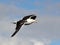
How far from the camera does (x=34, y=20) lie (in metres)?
24.8

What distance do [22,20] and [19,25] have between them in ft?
2.72

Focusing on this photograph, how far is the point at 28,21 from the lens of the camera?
77.2 ft

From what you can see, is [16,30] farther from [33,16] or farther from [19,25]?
[33,16]

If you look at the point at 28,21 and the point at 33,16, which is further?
the point at 33,16

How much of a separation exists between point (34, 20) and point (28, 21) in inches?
58.0

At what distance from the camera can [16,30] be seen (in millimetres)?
22922

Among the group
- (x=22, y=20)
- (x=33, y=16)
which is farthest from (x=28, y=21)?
(x=33, y=16)

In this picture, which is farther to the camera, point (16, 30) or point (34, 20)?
point (34, 20)

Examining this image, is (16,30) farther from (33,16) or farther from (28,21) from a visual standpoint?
(33,16)

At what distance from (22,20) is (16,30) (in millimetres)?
1672

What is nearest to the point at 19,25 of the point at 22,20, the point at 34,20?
the point at 22,20

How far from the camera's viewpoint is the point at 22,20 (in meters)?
23.7

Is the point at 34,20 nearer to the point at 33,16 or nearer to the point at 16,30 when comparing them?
the point at 33,16

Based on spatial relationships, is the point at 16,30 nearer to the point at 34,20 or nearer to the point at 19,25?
the point at 19,25
